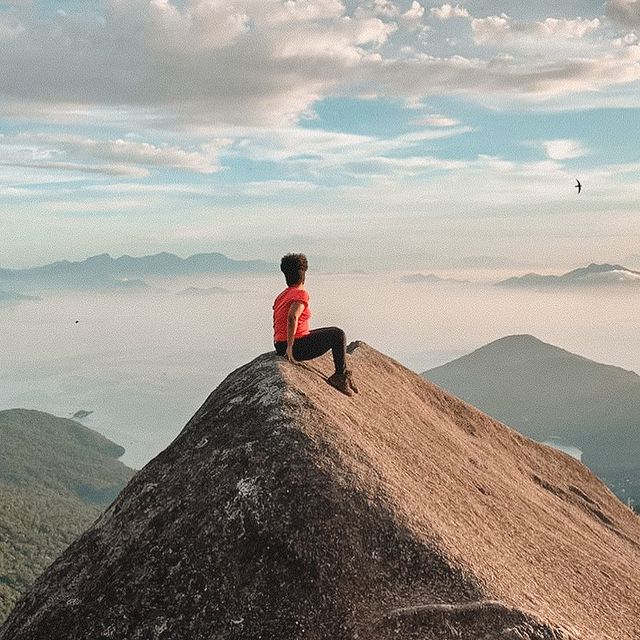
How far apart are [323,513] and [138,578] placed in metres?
4.59

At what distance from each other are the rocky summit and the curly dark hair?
298cm

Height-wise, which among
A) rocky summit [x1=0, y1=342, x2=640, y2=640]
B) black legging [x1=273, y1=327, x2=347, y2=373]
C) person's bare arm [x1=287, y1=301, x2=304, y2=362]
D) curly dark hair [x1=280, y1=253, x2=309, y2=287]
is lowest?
rocky summit [x1=0, y1=342, x2=640, y2=640]

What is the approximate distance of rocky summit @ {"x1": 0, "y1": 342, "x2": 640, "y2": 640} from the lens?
13.5 meters

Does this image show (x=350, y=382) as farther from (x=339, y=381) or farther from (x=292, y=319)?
(x=292, y=319)

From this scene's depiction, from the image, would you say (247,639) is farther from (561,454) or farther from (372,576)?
(561,454)

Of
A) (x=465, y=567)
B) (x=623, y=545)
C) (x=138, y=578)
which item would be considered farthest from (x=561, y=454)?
(x=138, y=578)

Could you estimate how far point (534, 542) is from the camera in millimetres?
20453

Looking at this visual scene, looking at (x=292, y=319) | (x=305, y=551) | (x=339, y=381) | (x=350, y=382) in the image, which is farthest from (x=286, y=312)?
(x=305, y=551)

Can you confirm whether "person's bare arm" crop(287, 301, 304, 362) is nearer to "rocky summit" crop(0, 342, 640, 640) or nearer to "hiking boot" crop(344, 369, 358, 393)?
"rocky summit" crop(0, 342, 640, 640)

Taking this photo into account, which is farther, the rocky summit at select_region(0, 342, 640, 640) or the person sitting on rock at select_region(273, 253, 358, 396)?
the person sitting on rock at select_region(273, 253, 358, 396)

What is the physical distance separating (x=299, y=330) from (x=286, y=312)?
0.96 metres

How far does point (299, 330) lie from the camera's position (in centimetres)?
2139

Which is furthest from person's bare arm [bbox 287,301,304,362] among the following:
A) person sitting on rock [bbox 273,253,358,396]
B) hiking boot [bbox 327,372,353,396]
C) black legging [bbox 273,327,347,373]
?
hiking boot [bbox 327,372,353,396]

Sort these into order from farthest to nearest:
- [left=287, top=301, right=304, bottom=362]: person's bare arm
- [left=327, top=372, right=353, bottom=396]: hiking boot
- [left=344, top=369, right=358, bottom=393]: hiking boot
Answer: [left=344, top=369, right=358, bottom=393]: hiking boot
[left=327, top=372, right=353, bottom=396]: hiking boot
[left=287, top=301, right=304, bottom=362]: person's bare arm
